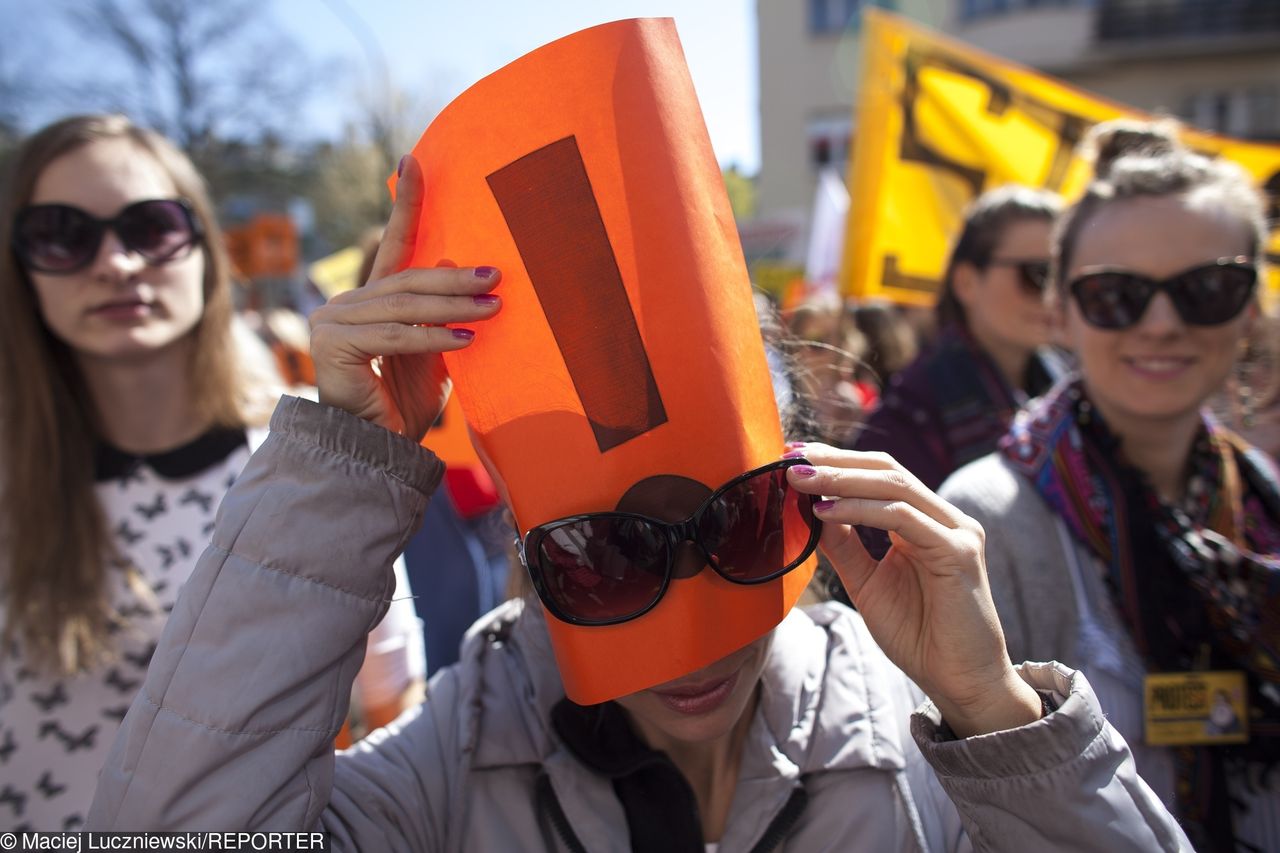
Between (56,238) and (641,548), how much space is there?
5.00ft

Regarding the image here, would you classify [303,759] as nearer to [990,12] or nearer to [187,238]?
[187,238]

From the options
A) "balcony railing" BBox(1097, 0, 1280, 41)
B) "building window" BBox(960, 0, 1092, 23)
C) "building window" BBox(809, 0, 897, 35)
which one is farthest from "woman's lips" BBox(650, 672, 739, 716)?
"balcony railing" BBox(1097, 0, 1280, 41)

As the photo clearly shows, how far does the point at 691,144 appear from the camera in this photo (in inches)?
42.6

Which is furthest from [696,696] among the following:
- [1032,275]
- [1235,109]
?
[1235,109]

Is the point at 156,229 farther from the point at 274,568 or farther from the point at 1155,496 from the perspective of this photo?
the point at 1155,496

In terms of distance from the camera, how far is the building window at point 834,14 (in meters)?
20.4

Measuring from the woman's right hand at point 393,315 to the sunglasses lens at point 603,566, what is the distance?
28 centimetres

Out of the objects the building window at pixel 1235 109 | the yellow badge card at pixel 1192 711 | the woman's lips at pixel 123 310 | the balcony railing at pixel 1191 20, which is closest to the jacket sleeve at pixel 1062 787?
the yellow badge card at pixel 1192 711

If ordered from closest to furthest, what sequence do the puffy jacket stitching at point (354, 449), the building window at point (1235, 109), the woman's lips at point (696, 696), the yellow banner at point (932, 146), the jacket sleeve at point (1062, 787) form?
the jacket sleeve at point (1062, 787)
the puffy jacket stitching at point (354, 449)
the woman's lips at point (696, 696)
the yellow banner at point (932, 146)
the building window at point (1235, 109)

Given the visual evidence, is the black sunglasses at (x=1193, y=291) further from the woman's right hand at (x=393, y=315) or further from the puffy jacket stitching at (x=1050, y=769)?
the woman's right hand at (x=393, y=315)

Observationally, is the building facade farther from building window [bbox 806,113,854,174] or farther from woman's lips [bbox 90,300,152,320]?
woman's lips [bbox 90,300,152,320]

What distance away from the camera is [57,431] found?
194 cm

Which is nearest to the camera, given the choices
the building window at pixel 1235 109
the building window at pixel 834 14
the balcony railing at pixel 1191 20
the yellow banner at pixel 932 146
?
the yellow banner at pixel 932 146

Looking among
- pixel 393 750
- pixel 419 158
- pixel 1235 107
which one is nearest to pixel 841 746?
pixel 393 750
